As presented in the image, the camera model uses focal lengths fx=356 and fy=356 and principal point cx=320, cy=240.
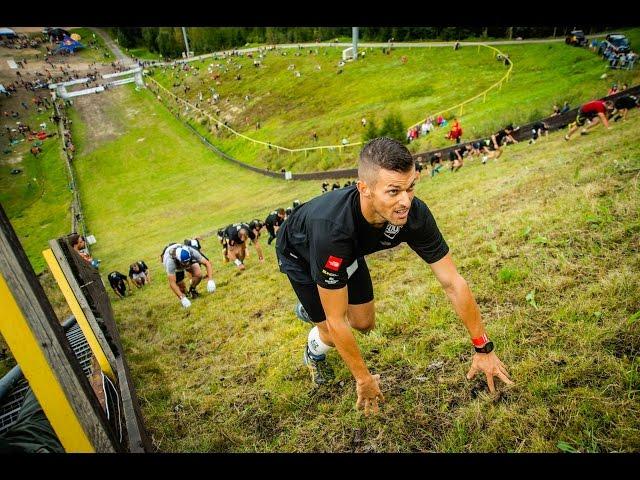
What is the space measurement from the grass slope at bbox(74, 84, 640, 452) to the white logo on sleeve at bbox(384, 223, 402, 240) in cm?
151

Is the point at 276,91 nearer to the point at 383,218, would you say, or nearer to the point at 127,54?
the point at 127,54

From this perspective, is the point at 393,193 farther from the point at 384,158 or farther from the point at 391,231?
the point at 391,231

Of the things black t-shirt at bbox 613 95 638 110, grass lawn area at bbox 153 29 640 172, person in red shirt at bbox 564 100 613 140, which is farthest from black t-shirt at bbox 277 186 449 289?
grass lawn area at bbox 153 29 640 172

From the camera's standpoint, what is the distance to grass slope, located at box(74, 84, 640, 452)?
2799 millimetres

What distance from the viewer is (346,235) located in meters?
2.73

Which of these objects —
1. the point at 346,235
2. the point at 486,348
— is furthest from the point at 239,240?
the point at 486,348

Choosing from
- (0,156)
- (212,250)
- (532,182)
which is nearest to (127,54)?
(0,156)

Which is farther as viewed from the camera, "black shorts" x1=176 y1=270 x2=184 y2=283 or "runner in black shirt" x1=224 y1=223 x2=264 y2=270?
"runner in black shirt" x1=224 y1=223 x2=264 y2=270

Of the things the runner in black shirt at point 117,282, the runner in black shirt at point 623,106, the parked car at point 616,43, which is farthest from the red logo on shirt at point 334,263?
the parked car at point 616,43

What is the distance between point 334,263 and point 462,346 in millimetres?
1919

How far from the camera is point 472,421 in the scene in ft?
9.45

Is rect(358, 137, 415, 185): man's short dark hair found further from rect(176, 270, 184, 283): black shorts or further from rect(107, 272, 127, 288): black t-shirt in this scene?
rect(107, 272, 127, 288): black t-shirt

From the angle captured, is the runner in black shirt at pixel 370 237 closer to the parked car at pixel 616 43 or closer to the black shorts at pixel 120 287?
the black shorts at pixel 120 287

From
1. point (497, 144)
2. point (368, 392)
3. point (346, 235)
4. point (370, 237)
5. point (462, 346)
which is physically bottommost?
point (497, 144)
